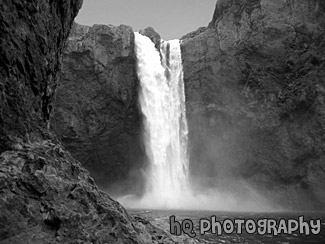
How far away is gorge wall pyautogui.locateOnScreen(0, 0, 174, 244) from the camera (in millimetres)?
6406

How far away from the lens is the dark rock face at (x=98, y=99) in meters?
40.1

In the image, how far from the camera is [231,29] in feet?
138

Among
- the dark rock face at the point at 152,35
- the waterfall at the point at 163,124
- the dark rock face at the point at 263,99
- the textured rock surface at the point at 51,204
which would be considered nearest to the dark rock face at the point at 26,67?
the textured rock surface at the point at 51,204

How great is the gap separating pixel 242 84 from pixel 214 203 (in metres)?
15.2

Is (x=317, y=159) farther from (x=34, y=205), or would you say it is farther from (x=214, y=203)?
(x=34, y=205)

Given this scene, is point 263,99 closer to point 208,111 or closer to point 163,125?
point 208,111

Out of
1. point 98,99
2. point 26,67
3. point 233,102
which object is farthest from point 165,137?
point 26,67

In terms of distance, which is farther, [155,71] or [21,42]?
[155,71]

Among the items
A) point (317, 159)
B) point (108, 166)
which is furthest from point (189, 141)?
point (317, 159)

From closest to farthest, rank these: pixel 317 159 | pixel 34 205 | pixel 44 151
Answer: pixel 34 205
pixel 44 151
pixel 317 159

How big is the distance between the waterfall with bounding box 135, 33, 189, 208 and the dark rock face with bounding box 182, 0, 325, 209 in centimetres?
148

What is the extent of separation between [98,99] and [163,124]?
9.09m

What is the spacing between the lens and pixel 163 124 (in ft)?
142

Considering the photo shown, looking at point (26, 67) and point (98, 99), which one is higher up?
point (98, 99)
